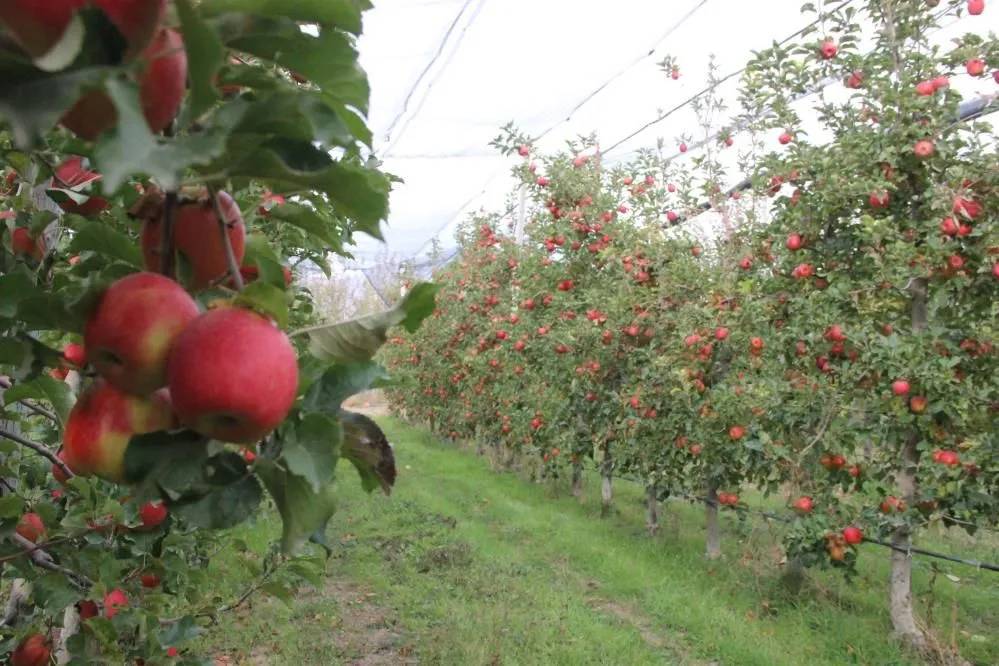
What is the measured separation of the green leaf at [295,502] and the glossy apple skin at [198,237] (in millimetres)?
162

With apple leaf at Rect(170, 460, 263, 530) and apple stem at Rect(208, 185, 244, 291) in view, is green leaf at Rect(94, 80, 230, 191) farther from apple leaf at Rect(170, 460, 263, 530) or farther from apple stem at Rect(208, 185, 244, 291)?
apple leaf at Rect(170, 460, 263, 530)

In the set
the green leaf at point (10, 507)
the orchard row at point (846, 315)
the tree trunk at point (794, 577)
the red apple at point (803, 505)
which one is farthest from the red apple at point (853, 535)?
the green leaf at point (10, 507)

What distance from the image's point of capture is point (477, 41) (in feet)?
23.3

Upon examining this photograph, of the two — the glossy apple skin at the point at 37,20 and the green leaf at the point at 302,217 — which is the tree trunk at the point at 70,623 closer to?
the green leaf at the point at 302,217

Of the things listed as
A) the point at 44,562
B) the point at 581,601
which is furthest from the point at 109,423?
the point at 581,601

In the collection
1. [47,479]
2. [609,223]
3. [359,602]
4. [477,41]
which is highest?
[477,41]

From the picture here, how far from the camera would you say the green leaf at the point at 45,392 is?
35.3 inches

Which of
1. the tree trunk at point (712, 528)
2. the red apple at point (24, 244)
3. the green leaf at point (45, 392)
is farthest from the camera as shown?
the tree trunk at point (712, 528)

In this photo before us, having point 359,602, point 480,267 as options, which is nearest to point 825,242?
point 359,602

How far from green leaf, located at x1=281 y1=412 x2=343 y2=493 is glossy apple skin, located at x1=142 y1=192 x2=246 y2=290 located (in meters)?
0.15

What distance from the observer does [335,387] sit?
0.62 meters

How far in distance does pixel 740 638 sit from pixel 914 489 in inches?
44.5

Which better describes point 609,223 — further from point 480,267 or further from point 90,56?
point 90,56

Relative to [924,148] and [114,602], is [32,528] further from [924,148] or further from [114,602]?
[924,148]
